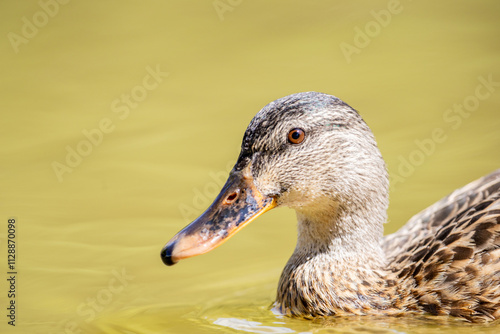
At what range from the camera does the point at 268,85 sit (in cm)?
974

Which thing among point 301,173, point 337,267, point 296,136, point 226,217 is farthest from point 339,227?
point 226,217

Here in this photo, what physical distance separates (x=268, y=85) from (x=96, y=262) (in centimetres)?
386

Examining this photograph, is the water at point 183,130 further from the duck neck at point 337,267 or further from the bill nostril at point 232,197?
the bill nostril at point 232,197

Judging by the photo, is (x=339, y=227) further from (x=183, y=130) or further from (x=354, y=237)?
(x=183, y=130)

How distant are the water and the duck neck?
153 millimetres

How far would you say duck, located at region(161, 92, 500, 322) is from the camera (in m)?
5.41

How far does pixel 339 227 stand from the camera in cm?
582

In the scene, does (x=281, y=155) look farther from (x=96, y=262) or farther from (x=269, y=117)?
(x=96, y=262)

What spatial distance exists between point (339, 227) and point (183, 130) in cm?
348

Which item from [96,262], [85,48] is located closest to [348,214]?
[96,262]

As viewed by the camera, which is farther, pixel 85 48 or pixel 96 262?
pixel 85 48

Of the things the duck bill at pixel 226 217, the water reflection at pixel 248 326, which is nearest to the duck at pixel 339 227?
the duck bill at pixel 226 217

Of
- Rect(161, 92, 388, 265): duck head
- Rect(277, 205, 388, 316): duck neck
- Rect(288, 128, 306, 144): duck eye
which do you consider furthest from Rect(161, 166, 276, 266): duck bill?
Rect(277, 205, 388, 316): duck neck

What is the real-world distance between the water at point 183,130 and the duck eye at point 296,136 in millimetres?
1264
